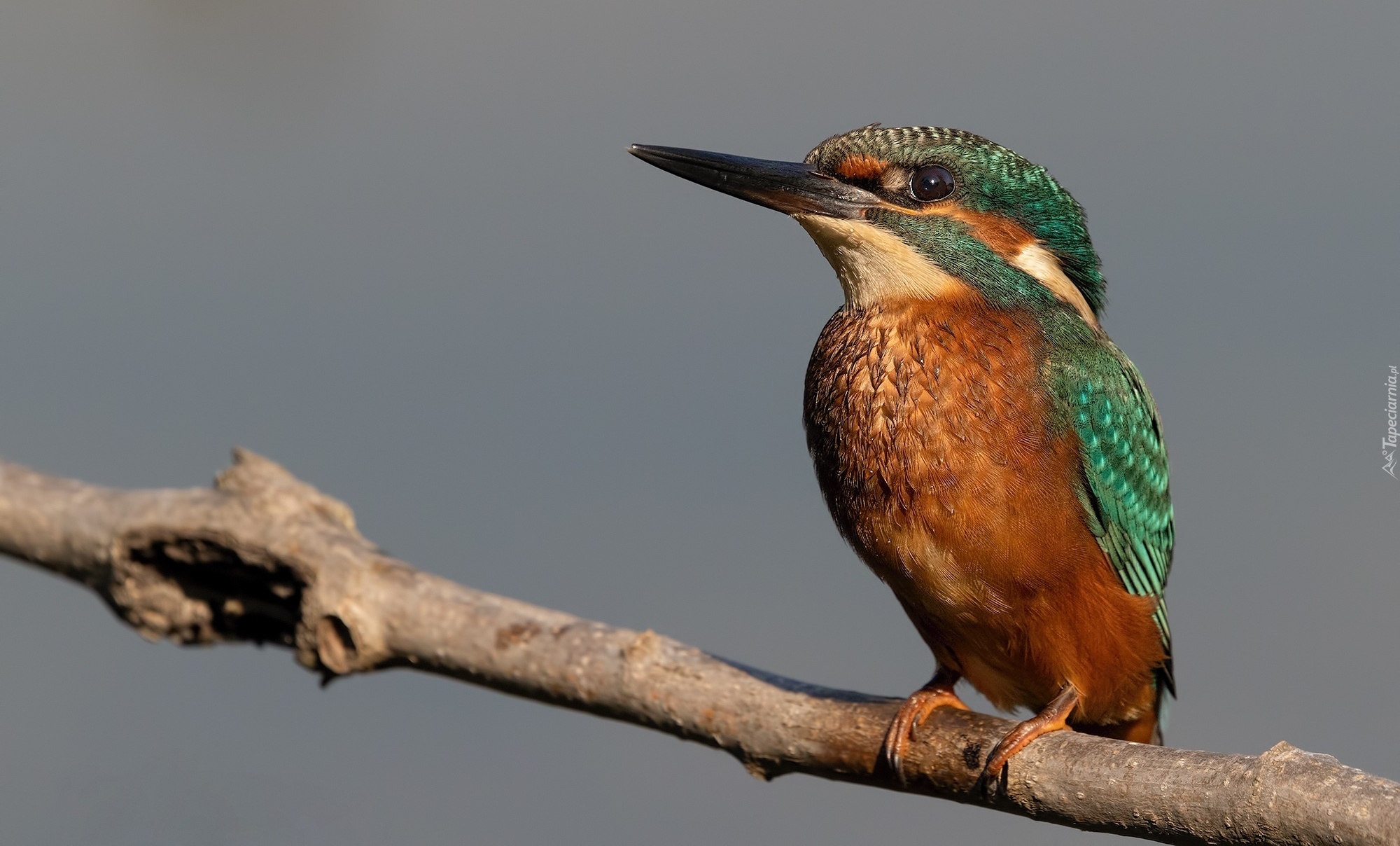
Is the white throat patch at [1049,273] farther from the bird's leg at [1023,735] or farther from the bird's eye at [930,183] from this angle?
the bird's leg at [1023,735]

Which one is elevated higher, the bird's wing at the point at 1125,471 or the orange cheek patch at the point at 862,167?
the orange cheek patch at the point at 862,167

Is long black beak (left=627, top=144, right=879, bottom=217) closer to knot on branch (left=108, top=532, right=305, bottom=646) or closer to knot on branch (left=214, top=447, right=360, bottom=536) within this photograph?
knot on branch (left=214, top=447, right=360, bottom=536)

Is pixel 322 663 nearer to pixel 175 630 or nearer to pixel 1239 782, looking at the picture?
pixel 175 630

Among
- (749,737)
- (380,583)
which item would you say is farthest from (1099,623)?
(380,583)

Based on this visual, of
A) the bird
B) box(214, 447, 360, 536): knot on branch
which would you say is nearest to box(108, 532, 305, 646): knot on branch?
box(214, 447, 360, 536): knot on branch

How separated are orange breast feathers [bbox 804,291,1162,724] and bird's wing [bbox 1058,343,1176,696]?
6 cm

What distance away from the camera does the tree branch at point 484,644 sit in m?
2.56

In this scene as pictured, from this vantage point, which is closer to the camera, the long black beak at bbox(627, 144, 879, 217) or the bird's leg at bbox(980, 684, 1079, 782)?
the bird's leg at bbox(980, 684, 1079, 782)

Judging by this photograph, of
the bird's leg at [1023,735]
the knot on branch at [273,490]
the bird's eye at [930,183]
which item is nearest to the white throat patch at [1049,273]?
the bird's eye at [930,183]

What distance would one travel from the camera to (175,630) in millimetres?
3504

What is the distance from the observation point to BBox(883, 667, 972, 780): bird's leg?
10.00 ft

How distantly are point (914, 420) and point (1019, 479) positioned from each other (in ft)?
0.90

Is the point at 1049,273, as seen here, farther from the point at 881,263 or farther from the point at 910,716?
the point at 910,716

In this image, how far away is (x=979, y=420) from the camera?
10.2 ft
